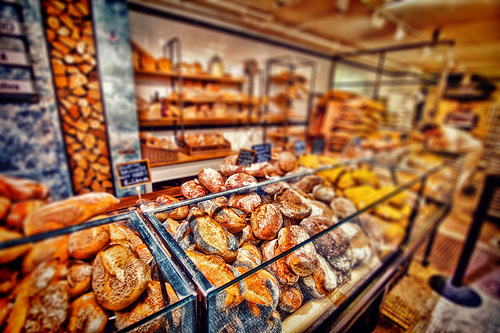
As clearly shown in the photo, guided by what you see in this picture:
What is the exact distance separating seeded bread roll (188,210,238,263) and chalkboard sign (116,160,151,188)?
326 millimetres

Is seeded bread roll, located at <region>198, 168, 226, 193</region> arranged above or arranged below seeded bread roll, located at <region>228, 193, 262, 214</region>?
above

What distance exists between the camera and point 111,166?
3135 mm

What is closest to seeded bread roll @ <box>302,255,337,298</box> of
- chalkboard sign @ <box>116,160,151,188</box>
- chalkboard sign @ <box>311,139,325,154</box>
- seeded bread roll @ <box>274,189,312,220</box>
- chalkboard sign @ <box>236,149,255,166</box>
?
seeded bread roll @ <box>274,189,312,220</box>

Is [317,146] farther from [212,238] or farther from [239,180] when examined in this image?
[212,238]

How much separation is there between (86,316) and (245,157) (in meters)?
0.90

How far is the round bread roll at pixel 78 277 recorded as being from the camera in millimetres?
676

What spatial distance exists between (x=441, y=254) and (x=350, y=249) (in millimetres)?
2870

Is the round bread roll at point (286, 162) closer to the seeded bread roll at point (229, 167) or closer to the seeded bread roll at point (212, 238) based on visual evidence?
the seeded bread roll at point (229, 167)

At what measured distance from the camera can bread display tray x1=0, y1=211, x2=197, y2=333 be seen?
602 mm

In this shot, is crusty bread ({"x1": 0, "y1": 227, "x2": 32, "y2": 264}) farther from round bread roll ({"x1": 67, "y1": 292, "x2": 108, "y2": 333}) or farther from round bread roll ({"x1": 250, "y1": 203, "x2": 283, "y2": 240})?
round bread roll ({"x1": 250, "y1": 203, "x2": 283, "y2": 240})

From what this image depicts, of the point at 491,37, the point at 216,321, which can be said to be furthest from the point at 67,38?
the point at 491,37

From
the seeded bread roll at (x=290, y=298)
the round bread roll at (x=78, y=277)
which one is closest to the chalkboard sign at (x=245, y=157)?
the seeded bread roll at (x=290, y=298)

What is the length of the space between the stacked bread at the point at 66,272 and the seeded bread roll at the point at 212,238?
194mm

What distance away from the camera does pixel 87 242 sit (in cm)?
74
